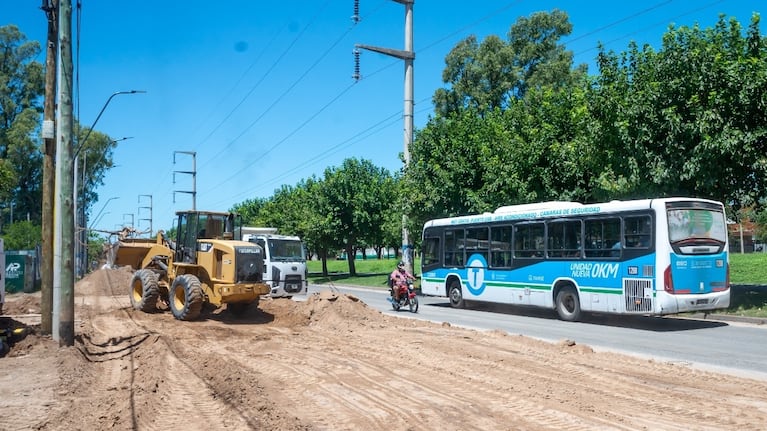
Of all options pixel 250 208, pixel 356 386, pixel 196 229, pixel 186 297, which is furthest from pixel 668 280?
pixel 250 208

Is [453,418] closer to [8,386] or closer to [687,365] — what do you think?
[687,365]

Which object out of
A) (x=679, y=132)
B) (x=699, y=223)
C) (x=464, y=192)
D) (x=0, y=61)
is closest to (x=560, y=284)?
(x=699, y=223)

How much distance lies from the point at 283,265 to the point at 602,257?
457 inches

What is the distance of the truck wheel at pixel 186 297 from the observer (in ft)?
52.5

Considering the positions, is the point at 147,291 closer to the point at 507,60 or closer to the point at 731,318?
the point at 731,318

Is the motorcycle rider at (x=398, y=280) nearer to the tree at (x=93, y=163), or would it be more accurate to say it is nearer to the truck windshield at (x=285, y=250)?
the truck windshield at (x=285, y=250)

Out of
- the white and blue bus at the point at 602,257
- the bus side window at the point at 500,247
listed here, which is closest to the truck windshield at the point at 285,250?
the white and blue bus at the point at 602,257

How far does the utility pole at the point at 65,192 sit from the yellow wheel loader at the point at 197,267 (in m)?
4.47

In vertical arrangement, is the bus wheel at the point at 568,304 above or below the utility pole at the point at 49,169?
below

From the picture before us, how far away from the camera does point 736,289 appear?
2259 centimetres

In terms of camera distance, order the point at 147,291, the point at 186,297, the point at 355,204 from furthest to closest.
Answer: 1. the point at 355,204
2. the point at 147,291
3. the point at 186,297

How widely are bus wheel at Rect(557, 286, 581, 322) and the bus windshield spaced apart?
3325 millimetres

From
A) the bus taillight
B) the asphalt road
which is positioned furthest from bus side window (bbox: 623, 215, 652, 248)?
the asphalt road

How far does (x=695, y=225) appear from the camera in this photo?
1545 cm
